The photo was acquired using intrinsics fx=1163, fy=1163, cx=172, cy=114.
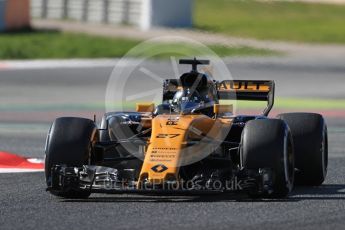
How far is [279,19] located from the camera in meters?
51.2

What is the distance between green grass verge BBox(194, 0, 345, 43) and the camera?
145 feet

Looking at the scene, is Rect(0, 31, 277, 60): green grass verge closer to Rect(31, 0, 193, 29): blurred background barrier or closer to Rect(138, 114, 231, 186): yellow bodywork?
Rect(31, 0, 193, 29): blurred background barrier

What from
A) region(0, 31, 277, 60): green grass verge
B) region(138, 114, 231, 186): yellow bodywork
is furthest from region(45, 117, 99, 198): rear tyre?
region(0, 31, 277, 60): green grass verge

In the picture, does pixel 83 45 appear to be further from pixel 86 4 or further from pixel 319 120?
pixel 319 120

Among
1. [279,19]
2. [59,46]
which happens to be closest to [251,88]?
[59,46]

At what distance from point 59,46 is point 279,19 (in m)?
16.2

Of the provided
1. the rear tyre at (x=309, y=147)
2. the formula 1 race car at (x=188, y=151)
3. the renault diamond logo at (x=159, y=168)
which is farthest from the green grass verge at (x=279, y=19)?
the renault diamond logo at (x=159, y=168)

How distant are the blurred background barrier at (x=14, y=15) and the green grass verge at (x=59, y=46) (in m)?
0.73

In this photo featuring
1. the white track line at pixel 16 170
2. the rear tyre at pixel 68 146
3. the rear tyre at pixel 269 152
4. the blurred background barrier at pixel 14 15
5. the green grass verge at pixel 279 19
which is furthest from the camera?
the green grass verge at pixel 279 19

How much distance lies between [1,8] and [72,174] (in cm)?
2887

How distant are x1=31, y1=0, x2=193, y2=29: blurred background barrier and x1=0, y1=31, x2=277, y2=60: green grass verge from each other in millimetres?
3667

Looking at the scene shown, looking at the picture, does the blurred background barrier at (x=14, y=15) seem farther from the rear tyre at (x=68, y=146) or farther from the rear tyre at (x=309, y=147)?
the rear tyre at (x=68, y=146)

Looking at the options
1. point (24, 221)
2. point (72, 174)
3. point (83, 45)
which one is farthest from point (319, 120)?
point (83, 45)

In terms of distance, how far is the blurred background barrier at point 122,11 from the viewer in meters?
43.4
